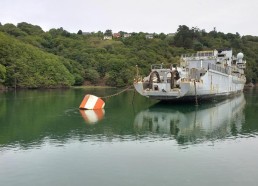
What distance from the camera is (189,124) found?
80.4ft

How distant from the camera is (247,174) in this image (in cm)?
1263

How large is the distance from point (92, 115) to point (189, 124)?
26.7 feet

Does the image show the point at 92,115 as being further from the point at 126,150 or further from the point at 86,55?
the point at 86,55

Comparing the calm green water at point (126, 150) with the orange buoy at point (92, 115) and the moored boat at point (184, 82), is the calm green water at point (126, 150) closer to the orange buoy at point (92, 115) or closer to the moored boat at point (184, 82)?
the orange buoy at point (92, 115)

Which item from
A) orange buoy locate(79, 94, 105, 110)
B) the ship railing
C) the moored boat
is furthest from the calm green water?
the ship railing

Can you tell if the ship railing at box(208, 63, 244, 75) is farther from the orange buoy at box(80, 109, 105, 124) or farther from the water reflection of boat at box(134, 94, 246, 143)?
the orange buoy at box(80, 109, 105, 124)

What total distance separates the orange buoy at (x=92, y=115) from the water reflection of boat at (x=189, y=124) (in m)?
3.00

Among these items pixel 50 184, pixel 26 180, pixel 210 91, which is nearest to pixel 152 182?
pixel 50 184

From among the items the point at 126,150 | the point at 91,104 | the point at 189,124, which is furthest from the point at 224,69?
the point at 126,150

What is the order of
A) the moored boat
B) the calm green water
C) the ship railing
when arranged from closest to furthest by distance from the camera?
the calm green water < the moored boat < the ship railing

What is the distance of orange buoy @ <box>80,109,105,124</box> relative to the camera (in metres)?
25.0

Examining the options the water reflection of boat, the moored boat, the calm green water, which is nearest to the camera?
the calm green water

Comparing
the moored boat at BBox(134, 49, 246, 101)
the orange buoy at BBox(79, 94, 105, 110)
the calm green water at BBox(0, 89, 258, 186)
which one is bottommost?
the calm green water at BBox(0, 89, 258, 186)

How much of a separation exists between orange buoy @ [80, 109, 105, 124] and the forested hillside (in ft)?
127
